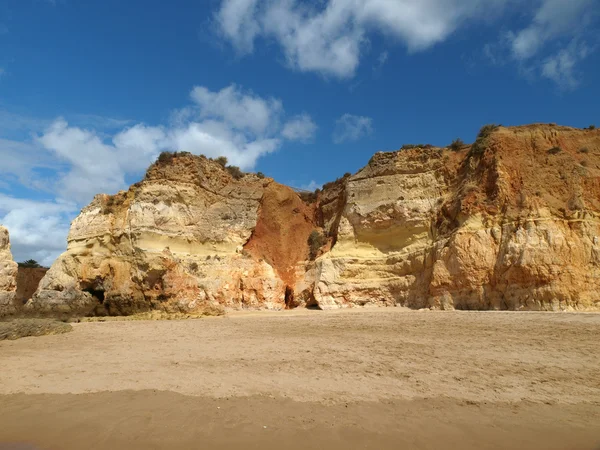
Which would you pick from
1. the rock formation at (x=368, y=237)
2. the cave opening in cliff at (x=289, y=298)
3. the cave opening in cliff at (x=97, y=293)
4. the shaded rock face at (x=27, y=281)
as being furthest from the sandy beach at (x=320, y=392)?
the shaded rock face at (x=27, y=281)

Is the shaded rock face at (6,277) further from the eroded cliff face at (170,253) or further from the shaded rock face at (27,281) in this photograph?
the shaded rock face at (27,281)

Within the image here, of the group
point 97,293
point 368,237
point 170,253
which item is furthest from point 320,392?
point 97,293

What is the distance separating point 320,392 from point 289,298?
59.7 ft

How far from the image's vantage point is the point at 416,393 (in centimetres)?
534

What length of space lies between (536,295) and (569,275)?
4.08 ft

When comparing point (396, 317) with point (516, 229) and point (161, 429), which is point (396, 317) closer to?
point (516, 229)

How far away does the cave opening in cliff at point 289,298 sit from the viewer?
23.1 meters

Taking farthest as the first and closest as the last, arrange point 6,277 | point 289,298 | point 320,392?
point 289,298 → point 6,277 → point 320,392

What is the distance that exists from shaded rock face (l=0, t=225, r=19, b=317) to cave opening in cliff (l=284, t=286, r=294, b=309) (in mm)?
13066

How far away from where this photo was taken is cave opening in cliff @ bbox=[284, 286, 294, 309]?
23141 mm

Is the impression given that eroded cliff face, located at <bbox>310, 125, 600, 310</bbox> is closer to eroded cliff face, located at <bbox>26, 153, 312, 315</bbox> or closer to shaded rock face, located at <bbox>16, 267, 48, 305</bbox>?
eroded cliff face, located at <bbox>26, 153, 312, 315</bbox>

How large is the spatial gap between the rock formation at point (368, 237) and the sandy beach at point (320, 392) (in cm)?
655

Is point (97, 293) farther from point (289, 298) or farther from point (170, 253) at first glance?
point (289, 298)

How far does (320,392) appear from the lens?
17.8 feet
